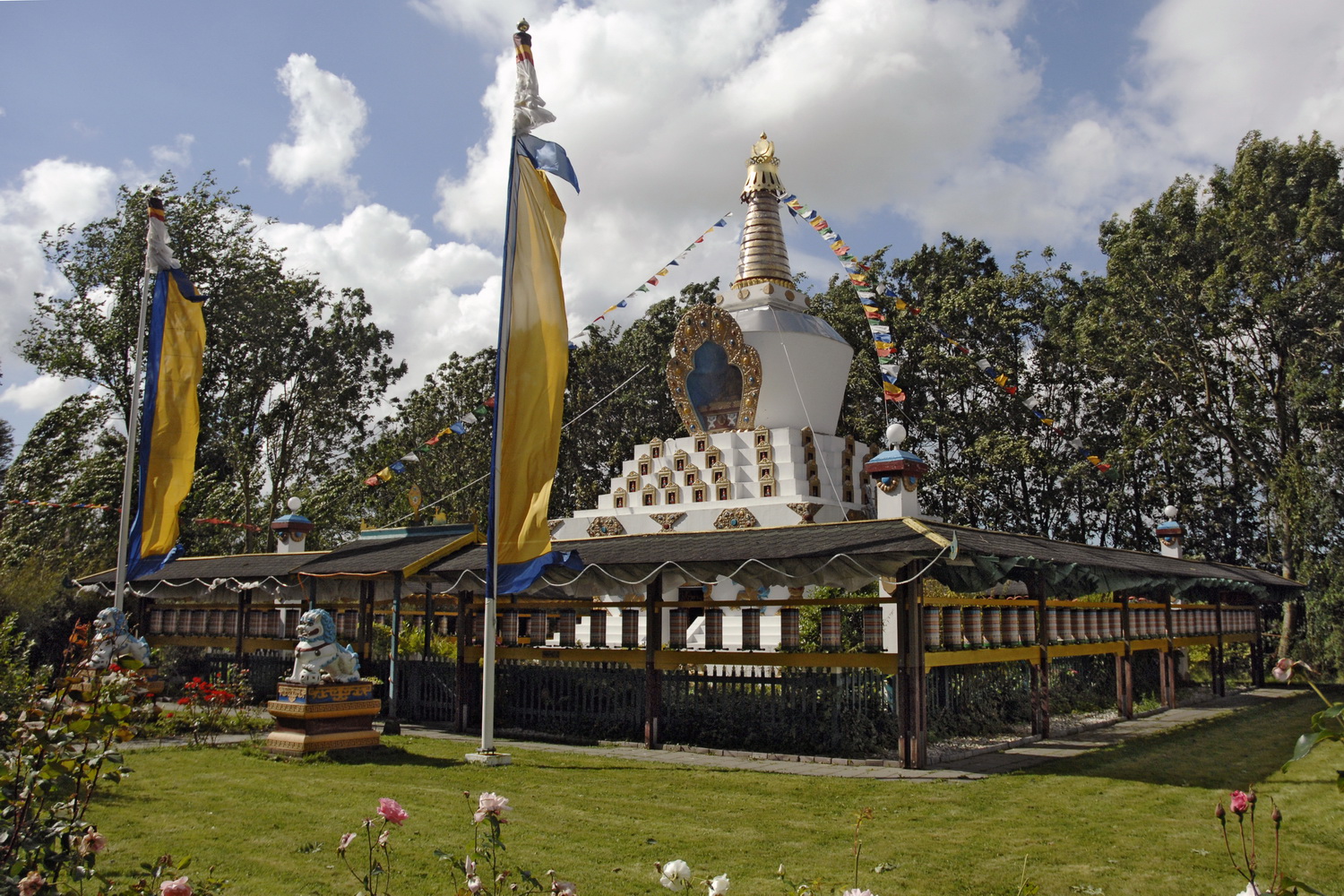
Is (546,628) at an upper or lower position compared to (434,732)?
upper

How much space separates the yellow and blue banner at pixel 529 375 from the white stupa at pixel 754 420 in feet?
37.7

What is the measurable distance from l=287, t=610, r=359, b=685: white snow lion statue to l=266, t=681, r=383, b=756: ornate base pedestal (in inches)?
5.4

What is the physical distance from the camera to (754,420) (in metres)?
26.1

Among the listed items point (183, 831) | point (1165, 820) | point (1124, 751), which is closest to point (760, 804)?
point (1165, 820)

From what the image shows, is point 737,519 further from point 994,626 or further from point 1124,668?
point 994,626

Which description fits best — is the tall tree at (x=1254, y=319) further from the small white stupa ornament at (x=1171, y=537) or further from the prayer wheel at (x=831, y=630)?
the prayer wheel at (x=831, y=630)

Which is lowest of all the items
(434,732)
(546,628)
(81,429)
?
(434,732)

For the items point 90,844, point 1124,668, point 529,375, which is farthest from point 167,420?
point 1124,668

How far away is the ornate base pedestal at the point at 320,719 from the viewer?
12.3 metres

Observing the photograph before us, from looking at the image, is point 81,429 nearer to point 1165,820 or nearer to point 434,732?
point 434,732

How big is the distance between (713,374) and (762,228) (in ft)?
15.7

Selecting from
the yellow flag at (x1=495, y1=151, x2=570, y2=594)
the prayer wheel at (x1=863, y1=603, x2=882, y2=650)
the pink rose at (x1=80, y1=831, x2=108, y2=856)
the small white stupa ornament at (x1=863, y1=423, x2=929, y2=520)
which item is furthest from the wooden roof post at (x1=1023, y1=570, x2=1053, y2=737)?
the pink rose at (x1=80, y1=831, x2=108, y2=856)

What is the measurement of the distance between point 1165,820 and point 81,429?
37567mm

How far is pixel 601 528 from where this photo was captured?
26781 millimetres
